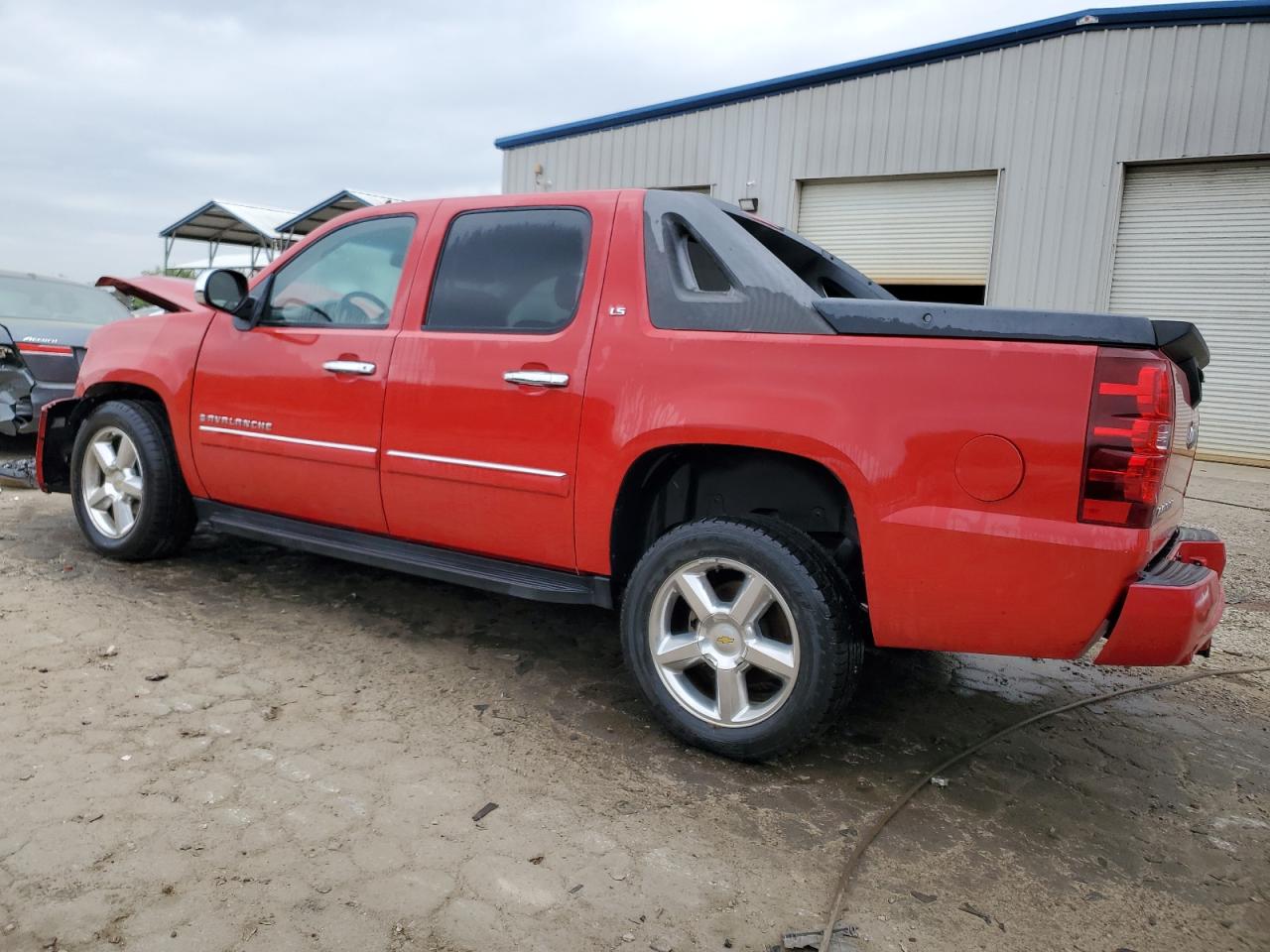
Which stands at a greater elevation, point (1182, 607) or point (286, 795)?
point (1182, 607)

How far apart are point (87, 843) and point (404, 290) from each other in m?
2.17

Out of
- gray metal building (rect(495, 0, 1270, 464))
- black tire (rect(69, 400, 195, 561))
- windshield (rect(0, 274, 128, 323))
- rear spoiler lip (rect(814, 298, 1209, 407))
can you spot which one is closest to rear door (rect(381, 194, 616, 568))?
rear spoiler lip (rect(814, 298, 1209, 407))

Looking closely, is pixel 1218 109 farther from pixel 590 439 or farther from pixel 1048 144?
pixel 590 439

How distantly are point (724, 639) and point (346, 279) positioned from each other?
2.26 meters

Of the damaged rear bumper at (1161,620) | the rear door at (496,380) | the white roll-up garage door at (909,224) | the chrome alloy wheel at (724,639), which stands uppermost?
the white roll-up garage door at (909,224)

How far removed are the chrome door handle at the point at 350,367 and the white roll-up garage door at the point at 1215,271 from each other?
10123 millimetres

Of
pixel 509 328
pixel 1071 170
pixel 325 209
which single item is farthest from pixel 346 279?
pixel 325 209

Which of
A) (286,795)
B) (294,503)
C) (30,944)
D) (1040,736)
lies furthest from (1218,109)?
(30,944)

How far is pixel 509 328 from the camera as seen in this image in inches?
130

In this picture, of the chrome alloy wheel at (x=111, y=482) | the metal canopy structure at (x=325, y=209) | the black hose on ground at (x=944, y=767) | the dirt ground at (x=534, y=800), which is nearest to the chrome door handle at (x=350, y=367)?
the dirt ground at (x=534, y=800)

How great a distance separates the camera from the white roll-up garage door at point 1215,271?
33.9 feet

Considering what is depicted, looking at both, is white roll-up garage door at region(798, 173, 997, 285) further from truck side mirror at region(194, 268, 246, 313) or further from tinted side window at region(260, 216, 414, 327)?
truck side mirror at region(194, 268, 246, 313)

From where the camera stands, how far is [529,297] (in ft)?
10.8

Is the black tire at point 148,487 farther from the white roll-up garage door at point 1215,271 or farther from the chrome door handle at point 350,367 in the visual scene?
the white roll-up garage door at point 1215,271
